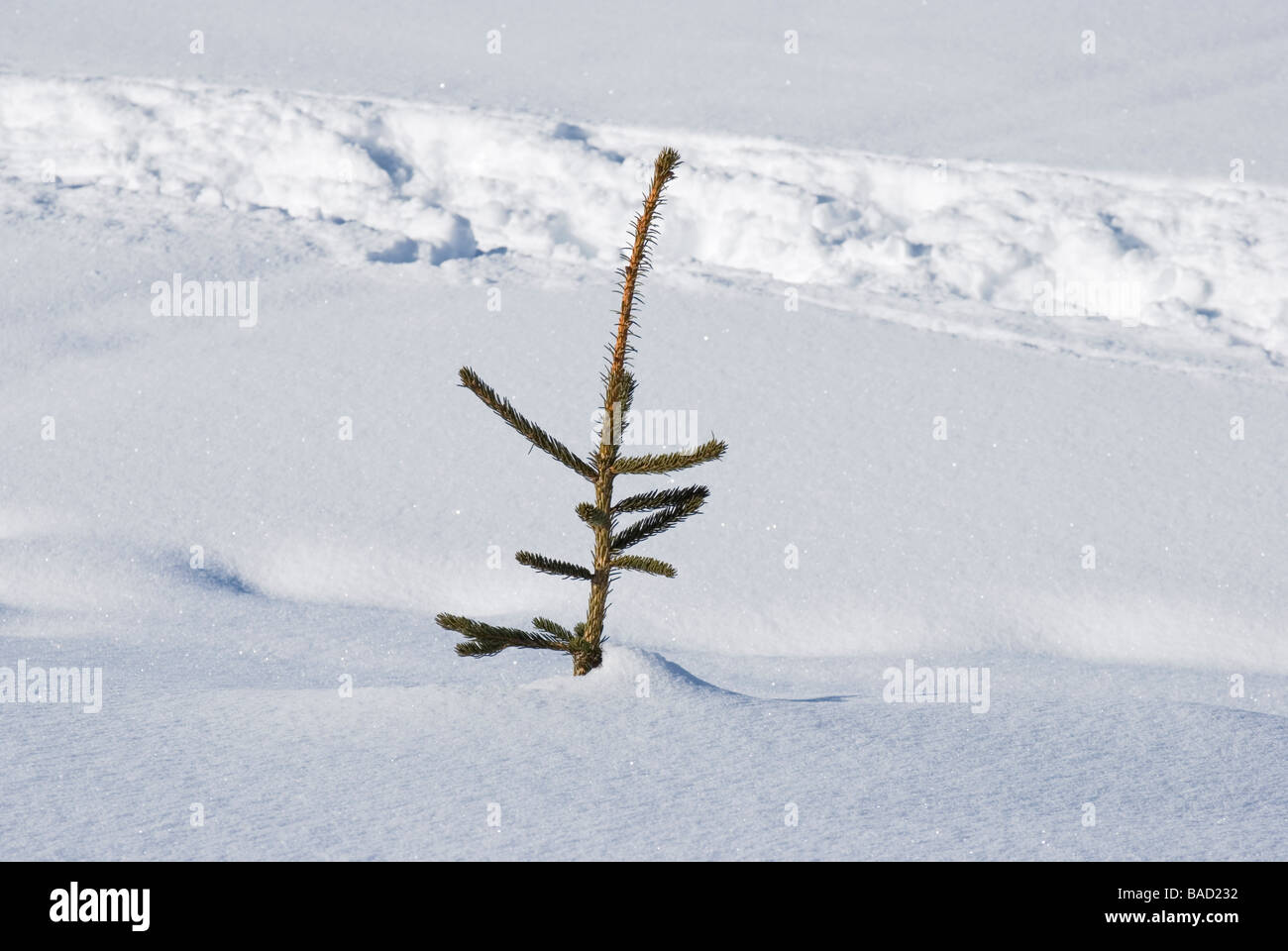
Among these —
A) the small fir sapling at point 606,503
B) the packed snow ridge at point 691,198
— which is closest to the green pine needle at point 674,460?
the small fir sapling at point 606,503

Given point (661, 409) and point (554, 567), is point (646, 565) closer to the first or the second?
point (554, 567)

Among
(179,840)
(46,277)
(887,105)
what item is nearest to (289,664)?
(179,840)

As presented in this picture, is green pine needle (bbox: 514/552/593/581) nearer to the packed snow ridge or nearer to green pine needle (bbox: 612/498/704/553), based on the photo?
green pine needle (bbox: 612/498/704/553)

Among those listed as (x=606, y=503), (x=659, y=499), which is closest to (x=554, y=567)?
(x=606, y=503)

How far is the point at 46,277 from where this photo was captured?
9.84m

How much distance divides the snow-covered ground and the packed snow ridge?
0.05m

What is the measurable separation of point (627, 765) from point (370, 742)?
89 centimetres

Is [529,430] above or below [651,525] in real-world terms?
above

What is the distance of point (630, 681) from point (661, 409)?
4.51m

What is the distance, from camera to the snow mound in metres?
4.48

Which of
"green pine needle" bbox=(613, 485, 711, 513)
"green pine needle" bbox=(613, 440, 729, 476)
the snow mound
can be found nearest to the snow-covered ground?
the snow mound

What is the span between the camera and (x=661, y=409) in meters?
8.84

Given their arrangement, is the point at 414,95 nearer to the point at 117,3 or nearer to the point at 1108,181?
the point at 117,3

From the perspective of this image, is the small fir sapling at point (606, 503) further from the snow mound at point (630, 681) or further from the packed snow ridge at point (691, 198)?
the packed snow ridge at point (691, 198)
